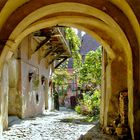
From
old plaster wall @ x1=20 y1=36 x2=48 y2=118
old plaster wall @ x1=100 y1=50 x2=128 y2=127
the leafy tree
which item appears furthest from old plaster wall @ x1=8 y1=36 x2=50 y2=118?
the leafy tree

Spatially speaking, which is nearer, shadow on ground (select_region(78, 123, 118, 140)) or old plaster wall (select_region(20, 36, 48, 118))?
shadow on ground (select_region(78, 123, 118, 140))

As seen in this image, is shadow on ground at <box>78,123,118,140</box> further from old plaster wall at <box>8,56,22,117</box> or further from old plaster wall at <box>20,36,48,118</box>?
old plaster wall at <box>20,36,48,118</box>

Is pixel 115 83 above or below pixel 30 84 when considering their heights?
below

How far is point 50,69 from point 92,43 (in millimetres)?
13229

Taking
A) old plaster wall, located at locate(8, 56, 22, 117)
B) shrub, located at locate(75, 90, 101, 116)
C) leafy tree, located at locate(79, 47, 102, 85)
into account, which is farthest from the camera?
leafy tree, located at locate(79, 47, 102, 85)

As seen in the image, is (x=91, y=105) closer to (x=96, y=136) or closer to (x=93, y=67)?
(x=93, y=67)

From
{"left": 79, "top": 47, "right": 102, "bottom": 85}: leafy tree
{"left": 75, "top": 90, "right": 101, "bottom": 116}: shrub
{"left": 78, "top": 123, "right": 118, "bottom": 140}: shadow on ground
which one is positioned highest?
{"left": 79, "top": 47, "right": 102, "bottom": 85}: leafy tree

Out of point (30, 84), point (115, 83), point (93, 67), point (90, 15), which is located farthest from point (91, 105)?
point (90, 15)

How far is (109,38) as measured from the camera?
9.80 m

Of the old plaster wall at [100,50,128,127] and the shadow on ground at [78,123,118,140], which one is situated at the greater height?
the old plaster wall at [100,50,128,127]

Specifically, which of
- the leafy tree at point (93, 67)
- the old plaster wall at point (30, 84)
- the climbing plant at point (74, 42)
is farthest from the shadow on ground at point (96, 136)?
the climbing plant at point (74, 42)

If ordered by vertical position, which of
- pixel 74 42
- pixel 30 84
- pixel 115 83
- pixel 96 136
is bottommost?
pixel 96 136

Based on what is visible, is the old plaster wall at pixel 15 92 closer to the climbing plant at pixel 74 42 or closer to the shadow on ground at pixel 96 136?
the shadow on ground at pixel 96 136

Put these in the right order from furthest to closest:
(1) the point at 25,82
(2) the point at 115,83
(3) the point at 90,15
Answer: (1) the point at 25,82, (2) the point at 115,83, (3) the point at 90,15
